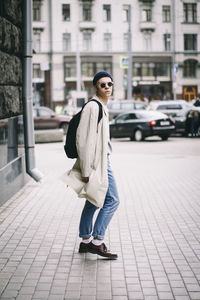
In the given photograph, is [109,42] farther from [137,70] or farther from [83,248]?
[83,248]

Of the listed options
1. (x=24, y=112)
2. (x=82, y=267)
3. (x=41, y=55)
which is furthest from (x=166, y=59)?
A: (x=82, y=267)

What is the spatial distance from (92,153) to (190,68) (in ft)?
172

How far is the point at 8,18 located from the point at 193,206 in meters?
3.85

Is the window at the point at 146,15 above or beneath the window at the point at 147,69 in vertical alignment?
above

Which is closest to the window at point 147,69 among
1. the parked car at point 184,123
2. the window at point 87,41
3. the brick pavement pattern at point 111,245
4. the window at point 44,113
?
the window at point 87,41

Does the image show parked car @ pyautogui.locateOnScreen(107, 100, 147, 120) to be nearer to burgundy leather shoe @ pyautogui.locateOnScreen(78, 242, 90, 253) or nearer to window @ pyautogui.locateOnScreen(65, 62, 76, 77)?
window @ pyautogui.locateOnScreen(65, 62, 76, 77)

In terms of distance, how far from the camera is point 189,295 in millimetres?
3973

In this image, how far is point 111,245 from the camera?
5562 mm

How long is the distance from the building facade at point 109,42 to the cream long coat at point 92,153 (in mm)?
48401

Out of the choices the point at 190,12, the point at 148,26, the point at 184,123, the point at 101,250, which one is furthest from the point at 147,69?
the point at 101,250

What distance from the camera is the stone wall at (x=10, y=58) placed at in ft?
23.6

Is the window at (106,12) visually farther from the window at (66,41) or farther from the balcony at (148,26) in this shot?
the window at (66,41)

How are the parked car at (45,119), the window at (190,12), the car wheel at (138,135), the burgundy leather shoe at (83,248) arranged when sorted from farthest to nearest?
1. the window at (190,12)
2. the parked car at (45,119)
3. the car wheel at (138,135)
4. the burgundy leather shoe at (83,248)

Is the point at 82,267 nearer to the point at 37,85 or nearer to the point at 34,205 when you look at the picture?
the point at 34,205
